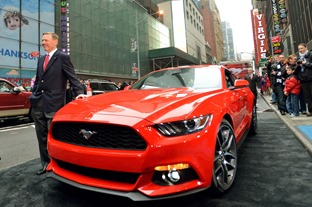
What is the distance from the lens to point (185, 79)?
3.61 metres

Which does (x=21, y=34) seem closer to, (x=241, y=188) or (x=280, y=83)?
(x=280, y=83)

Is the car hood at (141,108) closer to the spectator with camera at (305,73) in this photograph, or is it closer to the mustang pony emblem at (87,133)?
the mustang pony emblem at (87,133)

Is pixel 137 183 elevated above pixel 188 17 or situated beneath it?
situated beneath

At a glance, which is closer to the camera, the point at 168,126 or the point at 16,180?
the point at 168,126

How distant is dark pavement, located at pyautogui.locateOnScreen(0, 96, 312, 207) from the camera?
238cm

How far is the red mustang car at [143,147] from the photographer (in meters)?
1.99

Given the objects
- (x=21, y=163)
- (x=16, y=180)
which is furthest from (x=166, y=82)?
(x=21, y=163)

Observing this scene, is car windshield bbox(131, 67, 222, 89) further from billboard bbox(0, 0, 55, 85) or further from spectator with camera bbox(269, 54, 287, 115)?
billboard bbox(0, 0, 55, 85)

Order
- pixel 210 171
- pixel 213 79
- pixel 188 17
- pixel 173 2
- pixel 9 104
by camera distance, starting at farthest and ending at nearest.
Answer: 1. pixel 188 17
2. pixel 173 2
3. pixel 9 104
4. pixel 213 79
5. pixel 210 171

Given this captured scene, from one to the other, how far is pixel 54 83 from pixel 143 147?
6.25 feet

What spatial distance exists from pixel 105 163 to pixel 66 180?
505 millimetres

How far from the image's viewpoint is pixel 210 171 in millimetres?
2166

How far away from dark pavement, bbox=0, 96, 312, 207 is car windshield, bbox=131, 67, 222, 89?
1189 millimetres

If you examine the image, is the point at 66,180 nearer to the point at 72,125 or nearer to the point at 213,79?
the point at 72,125
